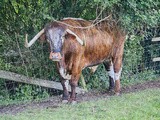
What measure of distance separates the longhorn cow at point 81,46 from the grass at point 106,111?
0.51 meters

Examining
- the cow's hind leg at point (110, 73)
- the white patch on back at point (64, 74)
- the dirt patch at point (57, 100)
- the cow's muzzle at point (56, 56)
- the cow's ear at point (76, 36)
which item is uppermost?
the cow's ear at point (76, 36)

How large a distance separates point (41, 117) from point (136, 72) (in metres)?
4.01

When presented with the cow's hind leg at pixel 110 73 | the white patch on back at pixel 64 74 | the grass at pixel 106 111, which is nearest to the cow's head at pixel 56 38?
the white patch on back at pixel 64 74

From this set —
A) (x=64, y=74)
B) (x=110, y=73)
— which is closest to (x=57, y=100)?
(x=64, y=74)

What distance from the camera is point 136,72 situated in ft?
31.4

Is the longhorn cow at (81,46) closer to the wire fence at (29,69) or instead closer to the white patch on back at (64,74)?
the white patch on back at (64,74)

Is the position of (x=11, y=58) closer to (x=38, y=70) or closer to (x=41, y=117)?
(x=38, y=70)

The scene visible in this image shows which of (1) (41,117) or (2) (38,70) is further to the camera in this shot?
(2) (38,70)

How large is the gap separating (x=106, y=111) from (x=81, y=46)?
1273mm

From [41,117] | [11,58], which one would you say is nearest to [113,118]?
[41,117]

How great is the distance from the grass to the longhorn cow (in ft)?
1.69

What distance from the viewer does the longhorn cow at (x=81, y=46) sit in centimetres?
657

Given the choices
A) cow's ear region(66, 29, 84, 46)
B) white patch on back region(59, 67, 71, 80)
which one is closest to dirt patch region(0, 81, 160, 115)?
white patch on back region(59, 67, 71, 80)

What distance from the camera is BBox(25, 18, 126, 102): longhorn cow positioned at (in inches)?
259
